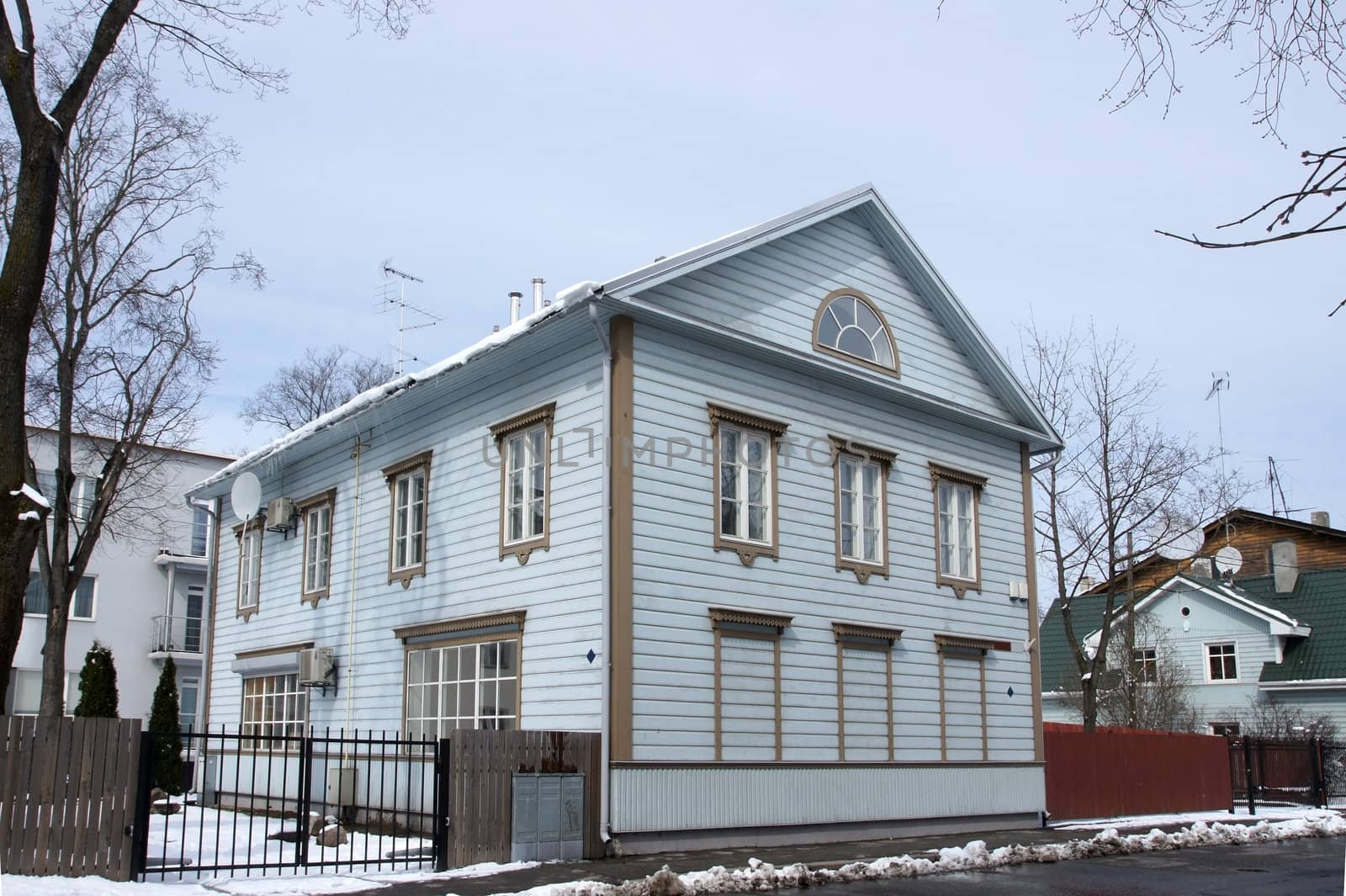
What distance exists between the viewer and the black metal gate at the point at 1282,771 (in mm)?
25906

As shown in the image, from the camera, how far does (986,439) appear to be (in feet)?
72.0

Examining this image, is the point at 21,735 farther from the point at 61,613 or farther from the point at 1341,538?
the point at 1341,538

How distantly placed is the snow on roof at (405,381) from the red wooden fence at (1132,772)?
1240cm

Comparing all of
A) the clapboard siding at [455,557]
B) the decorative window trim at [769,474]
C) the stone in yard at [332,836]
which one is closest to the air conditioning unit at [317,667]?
the clapboard siding at [455,557]

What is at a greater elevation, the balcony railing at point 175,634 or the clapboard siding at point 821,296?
the clapboard siding at point 821,296

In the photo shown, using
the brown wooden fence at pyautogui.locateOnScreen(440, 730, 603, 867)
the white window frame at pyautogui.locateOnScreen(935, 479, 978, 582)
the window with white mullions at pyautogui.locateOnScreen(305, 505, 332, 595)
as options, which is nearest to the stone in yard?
the brown wooden fence at pyautogui.locateOnScreen(440, 730, 603, 867)

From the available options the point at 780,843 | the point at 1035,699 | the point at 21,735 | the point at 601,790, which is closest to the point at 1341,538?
the point at 1035,699

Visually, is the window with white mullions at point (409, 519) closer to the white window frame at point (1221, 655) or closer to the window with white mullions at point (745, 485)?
the window with white mullions at point (745, 485)

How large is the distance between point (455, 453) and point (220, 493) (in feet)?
31.9

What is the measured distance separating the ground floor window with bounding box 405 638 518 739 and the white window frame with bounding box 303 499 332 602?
12.0 feet

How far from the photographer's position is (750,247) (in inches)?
699

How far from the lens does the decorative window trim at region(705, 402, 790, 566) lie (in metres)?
16.7

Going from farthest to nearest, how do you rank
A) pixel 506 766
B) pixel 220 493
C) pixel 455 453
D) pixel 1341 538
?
1. pixel 1341 538
2. pixel 220 493
3. pixel 455 453
4. pixel 506 766

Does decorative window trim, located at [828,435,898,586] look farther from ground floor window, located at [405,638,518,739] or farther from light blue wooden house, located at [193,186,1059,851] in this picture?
ground floor window, located at [405,638,518,739]
